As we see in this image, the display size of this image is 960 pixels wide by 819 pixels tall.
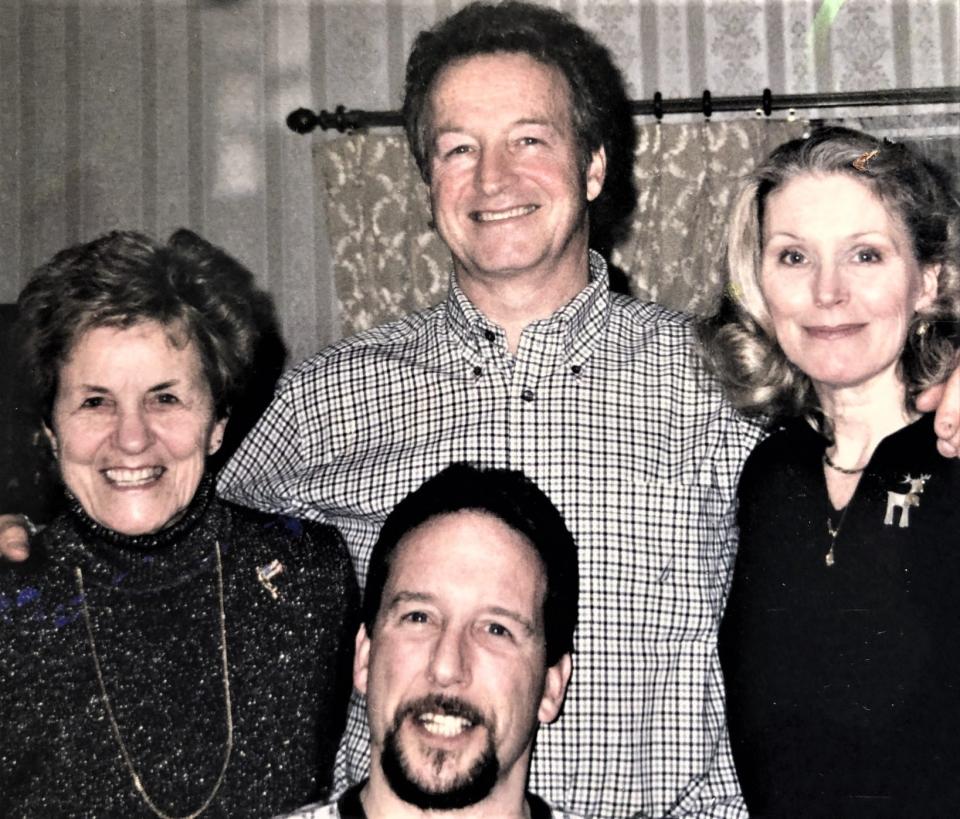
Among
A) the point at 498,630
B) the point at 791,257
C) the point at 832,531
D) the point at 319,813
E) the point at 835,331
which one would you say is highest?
the point at 791,257

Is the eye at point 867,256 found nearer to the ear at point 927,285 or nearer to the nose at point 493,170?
the ear at point 927,285

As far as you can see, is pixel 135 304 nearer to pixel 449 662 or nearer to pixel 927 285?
pixel 449 662

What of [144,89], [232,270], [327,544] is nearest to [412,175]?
[144,89]

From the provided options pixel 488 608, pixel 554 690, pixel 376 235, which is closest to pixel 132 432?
pixel 488 608

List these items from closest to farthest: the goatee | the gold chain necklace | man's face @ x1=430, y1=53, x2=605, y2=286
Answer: the goatee < the gold chain necklace < man's face @ x1=430, y1=53, x2=605, y2=286

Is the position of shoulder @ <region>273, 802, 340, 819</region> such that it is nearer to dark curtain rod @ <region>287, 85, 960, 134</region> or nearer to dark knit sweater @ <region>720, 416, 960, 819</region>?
dark knit sweater @ <region>720, 416, 960, 819</region>

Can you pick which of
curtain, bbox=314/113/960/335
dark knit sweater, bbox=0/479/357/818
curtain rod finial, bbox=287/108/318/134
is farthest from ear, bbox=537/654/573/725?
curtain rod finial, bbox=287/108/318/134

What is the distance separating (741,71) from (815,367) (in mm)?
1614

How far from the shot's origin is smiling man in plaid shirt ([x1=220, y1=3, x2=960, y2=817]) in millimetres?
1648

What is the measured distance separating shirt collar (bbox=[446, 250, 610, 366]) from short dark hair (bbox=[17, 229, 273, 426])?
34 centimetres

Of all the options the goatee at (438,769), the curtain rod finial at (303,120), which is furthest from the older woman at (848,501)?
the curtain rod finial at (303,120)

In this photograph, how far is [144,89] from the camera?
10.2 feet

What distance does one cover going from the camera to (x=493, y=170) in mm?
1722

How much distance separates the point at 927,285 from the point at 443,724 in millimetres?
863
